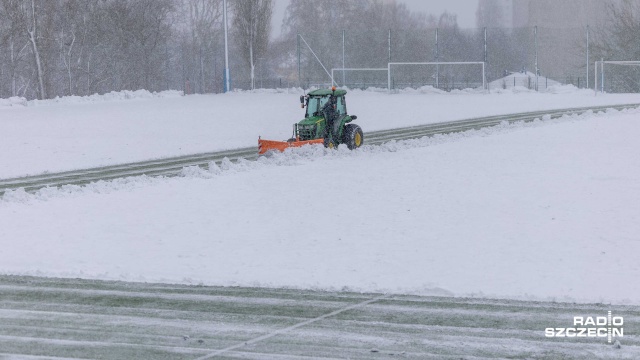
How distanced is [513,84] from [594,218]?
49.1m

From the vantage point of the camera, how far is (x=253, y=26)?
6303 centimetres

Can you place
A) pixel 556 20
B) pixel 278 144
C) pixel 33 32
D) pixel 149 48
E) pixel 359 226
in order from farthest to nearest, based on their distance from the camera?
pixel 556 20 < pixel 149 48 < pixel 33 32 < pixel 278 144 < pixel 359 226

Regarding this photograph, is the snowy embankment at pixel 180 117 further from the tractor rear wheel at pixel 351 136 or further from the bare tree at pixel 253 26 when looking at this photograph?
the bare tree at pixel 253 26

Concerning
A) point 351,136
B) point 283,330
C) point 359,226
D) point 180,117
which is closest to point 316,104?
point 351,136

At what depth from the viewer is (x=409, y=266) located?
12.4 metres

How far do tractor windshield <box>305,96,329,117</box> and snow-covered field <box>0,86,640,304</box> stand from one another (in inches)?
45.7

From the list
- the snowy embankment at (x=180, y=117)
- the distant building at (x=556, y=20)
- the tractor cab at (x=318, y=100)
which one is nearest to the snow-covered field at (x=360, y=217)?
the snowy embankment at (x=180, y=117)

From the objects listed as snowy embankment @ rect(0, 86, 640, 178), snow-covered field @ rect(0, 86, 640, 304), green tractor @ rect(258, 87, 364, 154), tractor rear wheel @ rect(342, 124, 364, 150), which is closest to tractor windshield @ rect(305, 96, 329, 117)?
green tractor @ rect(258, 87, 364, 154)

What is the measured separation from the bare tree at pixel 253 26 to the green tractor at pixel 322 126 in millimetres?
37221

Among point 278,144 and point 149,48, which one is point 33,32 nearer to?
point 149,48

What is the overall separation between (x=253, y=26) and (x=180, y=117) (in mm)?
24499

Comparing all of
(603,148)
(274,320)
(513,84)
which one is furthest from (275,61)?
(274,320)

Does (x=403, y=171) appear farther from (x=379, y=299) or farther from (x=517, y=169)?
(x=379, y=299)

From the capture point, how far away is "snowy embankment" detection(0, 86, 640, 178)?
2764cm
